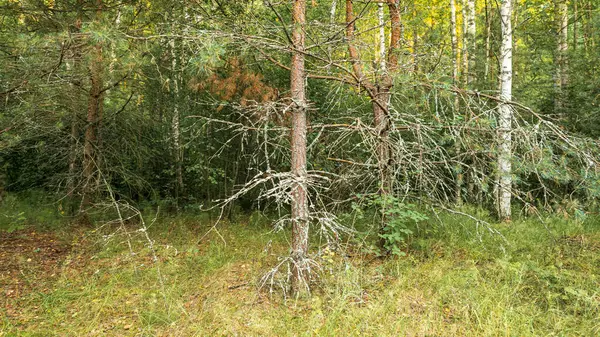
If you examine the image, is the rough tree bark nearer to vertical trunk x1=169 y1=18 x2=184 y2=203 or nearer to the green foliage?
the green foliage

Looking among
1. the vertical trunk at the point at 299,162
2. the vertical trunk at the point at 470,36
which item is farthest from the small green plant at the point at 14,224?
the vertical trunk at the point at 470,36

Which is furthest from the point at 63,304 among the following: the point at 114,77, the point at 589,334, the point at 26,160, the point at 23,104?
the point at 26,160

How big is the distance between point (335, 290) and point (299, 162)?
4.72 feet

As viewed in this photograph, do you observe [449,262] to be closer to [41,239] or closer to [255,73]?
[255,73]

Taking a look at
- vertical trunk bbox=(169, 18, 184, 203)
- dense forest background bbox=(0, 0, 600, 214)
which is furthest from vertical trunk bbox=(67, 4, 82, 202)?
vertical trunk bbox=(169, 18, 184, 203)

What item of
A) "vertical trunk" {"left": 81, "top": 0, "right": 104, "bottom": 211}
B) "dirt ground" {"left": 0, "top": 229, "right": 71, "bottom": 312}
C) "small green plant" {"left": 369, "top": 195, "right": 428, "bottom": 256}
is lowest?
"dirt ground" {"left": 0, "top": 229, "right": 71, "bottom": 312}

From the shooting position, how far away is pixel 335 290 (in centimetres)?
413

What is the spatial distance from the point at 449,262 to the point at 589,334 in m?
1.58

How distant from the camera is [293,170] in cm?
423

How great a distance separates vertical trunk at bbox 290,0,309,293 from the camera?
4.12 meters

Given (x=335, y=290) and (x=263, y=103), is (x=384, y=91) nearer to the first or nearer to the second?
(x=263, y=103)

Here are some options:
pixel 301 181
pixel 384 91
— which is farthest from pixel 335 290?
pixel 384 91

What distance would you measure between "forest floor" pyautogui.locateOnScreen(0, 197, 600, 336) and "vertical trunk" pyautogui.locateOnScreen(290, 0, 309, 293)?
237mm

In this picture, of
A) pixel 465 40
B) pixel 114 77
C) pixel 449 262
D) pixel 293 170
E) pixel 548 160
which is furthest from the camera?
pixel 465 40
